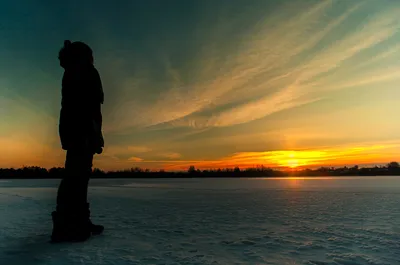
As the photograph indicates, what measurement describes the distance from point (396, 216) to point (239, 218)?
4.68 m

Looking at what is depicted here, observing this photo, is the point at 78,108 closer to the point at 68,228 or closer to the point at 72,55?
the point at 72,55

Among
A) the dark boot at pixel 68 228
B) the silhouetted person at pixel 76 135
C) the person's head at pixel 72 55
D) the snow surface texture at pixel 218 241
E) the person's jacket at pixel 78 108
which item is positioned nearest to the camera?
the snow surface texture at pixel 218 241

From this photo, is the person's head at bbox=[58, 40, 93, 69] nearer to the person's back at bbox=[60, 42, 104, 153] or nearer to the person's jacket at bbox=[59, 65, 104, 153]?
the person's back at bbox=[60, 42, 104, 153]

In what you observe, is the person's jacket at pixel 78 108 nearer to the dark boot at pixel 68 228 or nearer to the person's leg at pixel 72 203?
the person's leg at pixel 72 203

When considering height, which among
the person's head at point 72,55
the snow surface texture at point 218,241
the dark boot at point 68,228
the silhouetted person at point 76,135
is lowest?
the snow surface texture at point 218,241

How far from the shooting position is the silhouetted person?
6414 mm

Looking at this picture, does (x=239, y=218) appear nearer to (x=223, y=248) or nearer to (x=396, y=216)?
(x=223, y=248)

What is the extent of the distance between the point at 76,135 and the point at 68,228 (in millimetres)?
1905

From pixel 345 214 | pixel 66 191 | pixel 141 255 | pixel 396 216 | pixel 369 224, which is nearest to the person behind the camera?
pixel 141 255

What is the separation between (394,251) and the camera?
5352mm

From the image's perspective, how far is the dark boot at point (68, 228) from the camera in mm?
6293

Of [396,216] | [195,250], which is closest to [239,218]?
[195,250]

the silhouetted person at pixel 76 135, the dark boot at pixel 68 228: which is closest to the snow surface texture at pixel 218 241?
the dark boot at pixel 68 228

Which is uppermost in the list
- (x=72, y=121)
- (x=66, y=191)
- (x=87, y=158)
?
(x=72, y=121)
